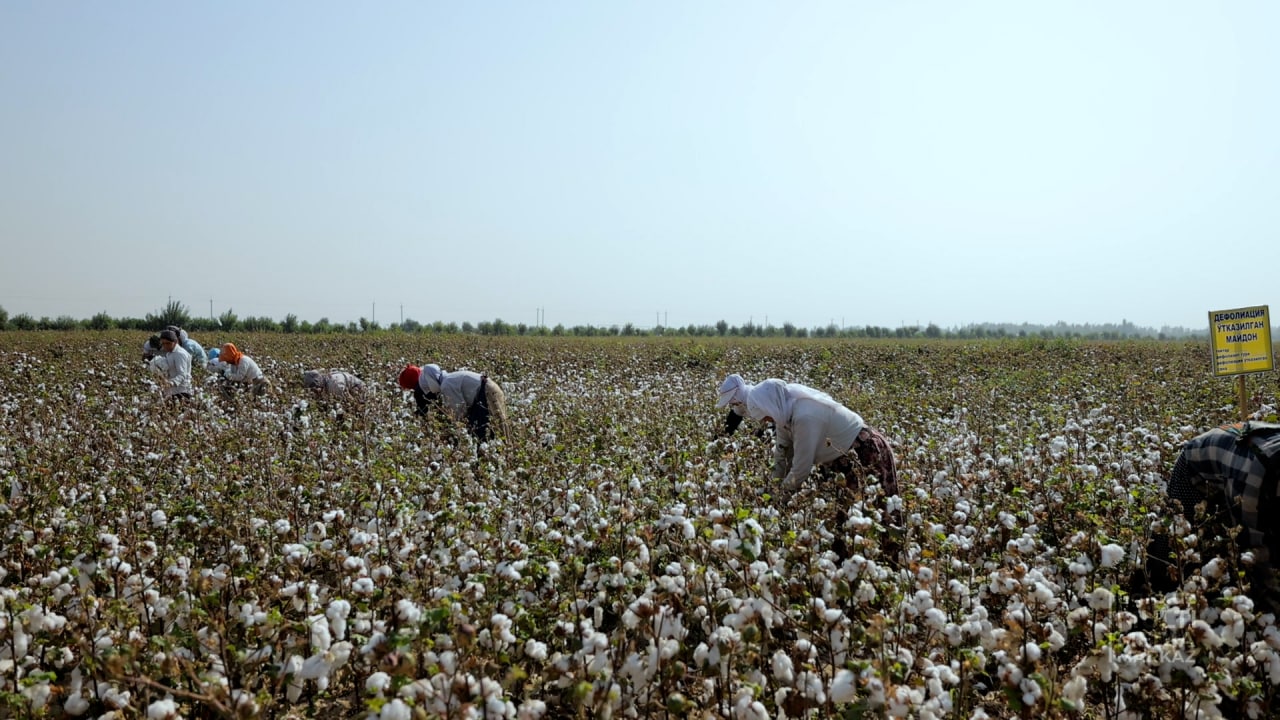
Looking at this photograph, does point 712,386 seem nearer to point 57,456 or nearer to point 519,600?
point 57,456

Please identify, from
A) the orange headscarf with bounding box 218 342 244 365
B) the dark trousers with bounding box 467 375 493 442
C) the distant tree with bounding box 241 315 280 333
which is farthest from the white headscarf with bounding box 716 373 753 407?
the distant tree with bounding box 241 315 280 333

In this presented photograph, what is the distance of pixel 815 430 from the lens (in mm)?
4305

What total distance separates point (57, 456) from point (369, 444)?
1.83m

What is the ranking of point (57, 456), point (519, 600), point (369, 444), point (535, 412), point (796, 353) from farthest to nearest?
point (796, 353), point (535, 412), point (369, 444), point (57, 456), point (519, 600)

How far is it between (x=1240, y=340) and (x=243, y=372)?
855 centimetres

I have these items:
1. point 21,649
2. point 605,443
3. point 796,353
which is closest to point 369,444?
point 605,443

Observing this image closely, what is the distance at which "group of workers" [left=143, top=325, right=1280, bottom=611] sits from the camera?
8.98 ft

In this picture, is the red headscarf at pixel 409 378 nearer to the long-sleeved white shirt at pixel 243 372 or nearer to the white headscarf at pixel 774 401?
the long-sleeved white shirt at pixel 243 372

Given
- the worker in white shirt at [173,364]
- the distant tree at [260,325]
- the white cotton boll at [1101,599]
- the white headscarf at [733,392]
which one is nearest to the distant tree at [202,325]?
the distant tree at [260,325]

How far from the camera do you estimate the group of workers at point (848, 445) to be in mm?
2736

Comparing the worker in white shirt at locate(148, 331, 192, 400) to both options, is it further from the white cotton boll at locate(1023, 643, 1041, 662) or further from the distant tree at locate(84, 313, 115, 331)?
the distant tree at locate(84, 313, 115, 331)

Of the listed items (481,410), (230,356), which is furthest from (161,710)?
(230,356)

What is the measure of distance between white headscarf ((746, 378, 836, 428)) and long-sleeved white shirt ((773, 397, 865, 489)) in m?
0.02

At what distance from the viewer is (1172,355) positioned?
55.5 ft
